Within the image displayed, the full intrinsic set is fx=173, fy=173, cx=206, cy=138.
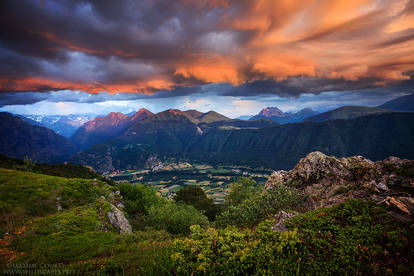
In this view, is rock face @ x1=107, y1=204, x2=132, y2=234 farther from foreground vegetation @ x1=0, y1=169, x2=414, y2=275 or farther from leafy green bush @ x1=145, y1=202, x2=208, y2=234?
leafy green bush @ x1=145, y1=202, x2=208, y2=234

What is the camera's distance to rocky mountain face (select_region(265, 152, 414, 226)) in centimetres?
1289

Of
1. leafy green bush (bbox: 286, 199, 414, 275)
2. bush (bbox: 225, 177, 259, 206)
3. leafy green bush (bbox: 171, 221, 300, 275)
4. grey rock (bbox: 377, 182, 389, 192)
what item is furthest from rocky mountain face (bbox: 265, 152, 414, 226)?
bush (bbox: 225, 177, 259, 206)

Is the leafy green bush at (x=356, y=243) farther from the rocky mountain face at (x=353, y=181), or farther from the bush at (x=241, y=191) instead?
the bush at (x=241, y=191)

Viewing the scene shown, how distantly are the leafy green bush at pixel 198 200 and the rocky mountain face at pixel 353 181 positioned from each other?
44.8 m

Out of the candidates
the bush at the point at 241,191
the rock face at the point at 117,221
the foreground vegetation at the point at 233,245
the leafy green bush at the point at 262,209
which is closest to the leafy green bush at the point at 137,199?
the rock face at the point at 117,221

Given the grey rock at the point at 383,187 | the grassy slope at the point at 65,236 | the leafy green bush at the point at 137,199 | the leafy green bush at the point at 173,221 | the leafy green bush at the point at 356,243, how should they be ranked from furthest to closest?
1. the leafy green bush at the point at 137,199
2. the leafy green bush at the point at 173,221
3. the grey rock at the point at 383,187
4. the grassy slope at the point at 65,236
5. the leafy green bush at the point at 356,243

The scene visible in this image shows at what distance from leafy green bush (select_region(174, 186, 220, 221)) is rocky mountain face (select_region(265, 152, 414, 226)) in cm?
4484

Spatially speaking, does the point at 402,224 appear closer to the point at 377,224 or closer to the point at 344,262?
the point at 377,224

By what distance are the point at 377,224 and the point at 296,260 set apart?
5.77m

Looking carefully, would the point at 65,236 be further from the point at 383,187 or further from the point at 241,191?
the point at 241,191

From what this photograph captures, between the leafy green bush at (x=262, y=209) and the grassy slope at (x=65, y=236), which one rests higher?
the grassy slope at (x=65, y=236)

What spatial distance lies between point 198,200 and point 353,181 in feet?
226

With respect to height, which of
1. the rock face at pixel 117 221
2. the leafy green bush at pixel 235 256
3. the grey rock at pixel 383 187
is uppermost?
the leafy green bush at pixel 235 256

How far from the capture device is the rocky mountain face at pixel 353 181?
12.9 metres
